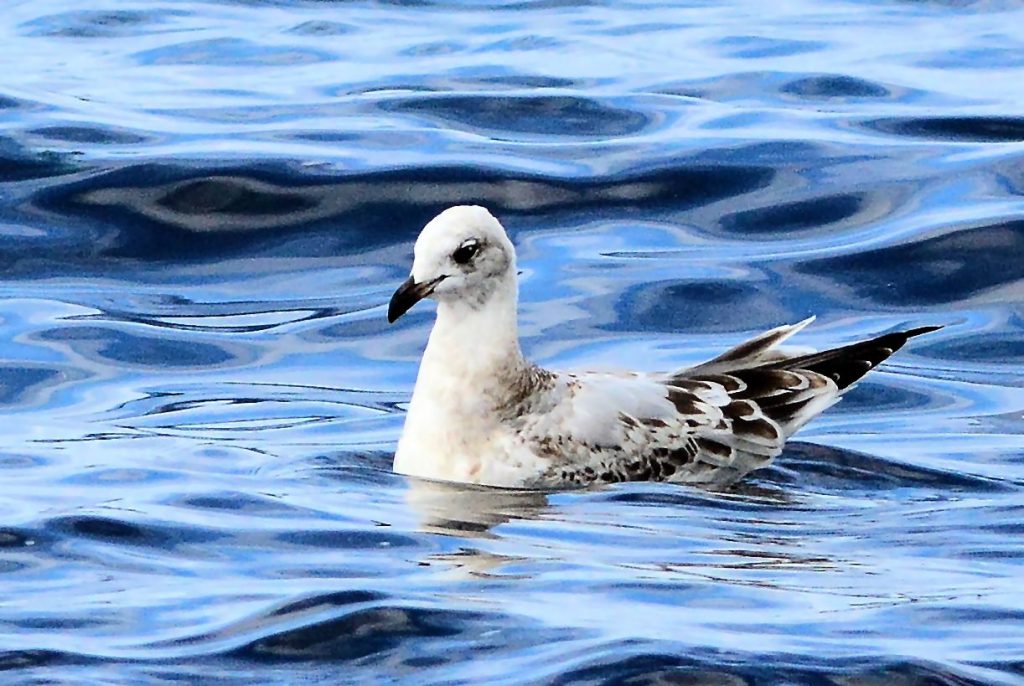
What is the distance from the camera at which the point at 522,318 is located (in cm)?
1310

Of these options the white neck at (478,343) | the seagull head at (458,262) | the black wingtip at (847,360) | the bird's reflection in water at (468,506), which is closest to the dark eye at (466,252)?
the seagull head at (458,262)

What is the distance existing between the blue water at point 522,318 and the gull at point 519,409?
16 centimetres

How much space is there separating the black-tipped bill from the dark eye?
0.10 metres

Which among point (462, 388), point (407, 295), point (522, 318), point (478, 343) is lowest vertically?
point (522, 318)

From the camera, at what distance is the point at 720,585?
7.68 metres

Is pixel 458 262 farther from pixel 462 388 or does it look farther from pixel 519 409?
pixel 519 409

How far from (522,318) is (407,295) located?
143 inches

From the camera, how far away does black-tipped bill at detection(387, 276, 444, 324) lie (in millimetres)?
9445

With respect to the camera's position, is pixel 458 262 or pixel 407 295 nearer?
pixel 407 295

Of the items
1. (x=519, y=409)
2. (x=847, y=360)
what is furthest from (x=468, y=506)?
(x=847, y=360)

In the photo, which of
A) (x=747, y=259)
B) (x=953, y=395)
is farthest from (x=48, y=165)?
(x=953, y=395)

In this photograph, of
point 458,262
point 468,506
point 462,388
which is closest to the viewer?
point 468,506

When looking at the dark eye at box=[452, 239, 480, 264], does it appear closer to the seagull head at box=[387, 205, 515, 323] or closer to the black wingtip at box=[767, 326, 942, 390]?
the seagull head at box=[387, 205, 515, 323]

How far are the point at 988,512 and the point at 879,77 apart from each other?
32.5ft
